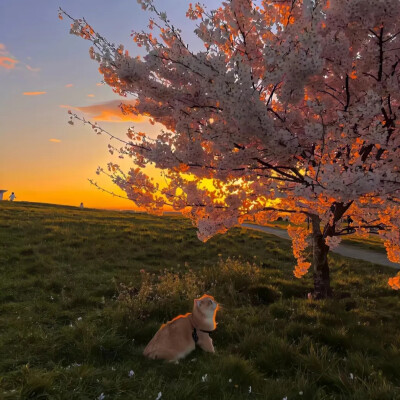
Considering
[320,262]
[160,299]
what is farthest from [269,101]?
[320,262]

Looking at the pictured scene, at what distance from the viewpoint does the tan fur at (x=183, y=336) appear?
4.86 m

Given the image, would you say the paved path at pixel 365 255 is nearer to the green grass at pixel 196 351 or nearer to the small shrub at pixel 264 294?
the green grass at pixel 196 351

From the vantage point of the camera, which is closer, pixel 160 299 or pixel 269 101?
pixel 269 101

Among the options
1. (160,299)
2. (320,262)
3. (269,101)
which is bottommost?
(160,299)

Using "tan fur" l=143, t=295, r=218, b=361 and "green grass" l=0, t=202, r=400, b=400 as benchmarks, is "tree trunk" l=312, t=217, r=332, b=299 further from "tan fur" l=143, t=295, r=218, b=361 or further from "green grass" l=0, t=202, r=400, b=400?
"tan fur" l=143, t=295, r=218, b=361

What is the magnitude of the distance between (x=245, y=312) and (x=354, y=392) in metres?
3.29

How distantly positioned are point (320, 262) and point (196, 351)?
472 cm

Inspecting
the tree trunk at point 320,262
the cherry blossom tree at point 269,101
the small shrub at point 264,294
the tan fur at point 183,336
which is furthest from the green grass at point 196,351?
the cherry blossom tree at point 269,101

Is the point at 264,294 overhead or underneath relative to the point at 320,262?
underneath

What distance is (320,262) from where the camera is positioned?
8.52m

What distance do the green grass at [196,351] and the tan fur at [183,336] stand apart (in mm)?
175

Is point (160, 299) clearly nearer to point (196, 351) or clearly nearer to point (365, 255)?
point (196, 351)

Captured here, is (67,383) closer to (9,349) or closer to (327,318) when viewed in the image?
(9,349)

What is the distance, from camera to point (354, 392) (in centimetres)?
411
